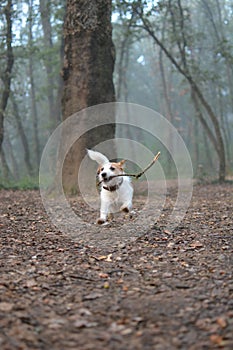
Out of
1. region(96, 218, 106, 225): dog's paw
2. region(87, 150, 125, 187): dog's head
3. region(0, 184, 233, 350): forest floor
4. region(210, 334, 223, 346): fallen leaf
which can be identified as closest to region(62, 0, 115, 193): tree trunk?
region(96, 218, 106, 225): dog's paw

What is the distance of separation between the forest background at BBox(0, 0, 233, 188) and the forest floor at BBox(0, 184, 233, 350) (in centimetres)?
1022

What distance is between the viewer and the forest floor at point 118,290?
3010 millimetres

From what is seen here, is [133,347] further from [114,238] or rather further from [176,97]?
[176,97]

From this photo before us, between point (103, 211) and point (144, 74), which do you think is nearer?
point (103, 211)

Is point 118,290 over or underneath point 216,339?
over

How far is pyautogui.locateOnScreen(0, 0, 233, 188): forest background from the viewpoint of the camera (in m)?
16.1

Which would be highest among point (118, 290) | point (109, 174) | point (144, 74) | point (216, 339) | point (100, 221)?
point (144, 74)

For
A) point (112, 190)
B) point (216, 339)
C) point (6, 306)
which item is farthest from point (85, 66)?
point (216, 339)

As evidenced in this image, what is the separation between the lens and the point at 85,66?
1094 centimetres

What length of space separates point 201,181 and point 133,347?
46.9 feet

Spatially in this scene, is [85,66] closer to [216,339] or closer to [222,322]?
[222,322]

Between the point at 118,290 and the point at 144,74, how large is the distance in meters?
49.6

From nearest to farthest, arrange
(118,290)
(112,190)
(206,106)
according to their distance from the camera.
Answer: (118,290) < (112,190) < (206,106)

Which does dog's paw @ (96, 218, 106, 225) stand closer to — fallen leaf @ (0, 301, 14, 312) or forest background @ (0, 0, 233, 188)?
fallen leaf @ (0, 301, 14, 312)
